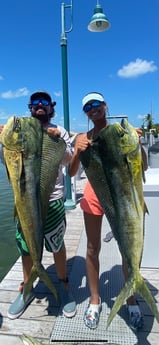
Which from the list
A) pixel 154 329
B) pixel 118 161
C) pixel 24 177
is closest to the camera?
pixel 118 161

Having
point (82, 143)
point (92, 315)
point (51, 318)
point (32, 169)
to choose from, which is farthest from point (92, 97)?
point (51, 318)

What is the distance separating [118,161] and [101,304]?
153 centimetres

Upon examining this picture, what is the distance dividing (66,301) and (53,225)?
74 cm

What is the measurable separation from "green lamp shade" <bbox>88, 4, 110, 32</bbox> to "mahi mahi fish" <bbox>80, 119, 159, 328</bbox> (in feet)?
12.9

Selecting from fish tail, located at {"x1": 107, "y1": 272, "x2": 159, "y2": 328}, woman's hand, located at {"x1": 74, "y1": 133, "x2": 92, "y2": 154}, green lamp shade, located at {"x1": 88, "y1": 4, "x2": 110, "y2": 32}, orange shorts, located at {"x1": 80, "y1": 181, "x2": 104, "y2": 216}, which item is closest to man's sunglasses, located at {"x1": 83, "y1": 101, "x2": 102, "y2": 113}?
woman's hand, located at {"x1": 74, "y1": 133, "x2": 92, "y2": 154}

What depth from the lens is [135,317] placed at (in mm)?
2621

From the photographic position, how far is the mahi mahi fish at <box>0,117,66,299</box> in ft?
6.64

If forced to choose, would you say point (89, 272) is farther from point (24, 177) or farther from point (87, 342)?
point (24, 177)

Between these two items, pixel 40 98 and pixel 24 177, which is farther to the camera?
pixel 40 98

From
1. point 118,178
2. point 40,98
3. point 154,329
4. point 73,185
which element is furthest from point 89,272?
point 73,185

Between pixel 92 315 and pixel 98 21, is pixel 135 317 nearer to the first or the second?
pixel 92 315

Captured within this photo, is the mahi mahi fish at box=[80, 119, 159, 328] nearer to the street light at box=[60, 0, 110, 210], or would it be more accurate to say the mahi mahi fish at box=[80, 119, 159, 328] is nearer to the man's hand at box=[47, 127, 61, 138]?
the man's hand at box=[47, 127, 61, 138]

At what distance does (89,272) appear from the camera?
2.71m

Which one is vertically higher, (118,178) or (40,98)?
(40,98)
